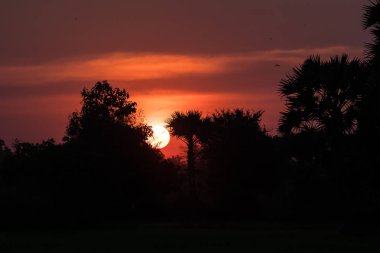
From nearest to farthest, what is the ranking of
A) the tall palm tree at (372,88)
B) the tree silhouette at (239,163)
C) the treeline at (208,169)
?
the tall palm tree at (372,88) → the treeline at (208,169) → the tree silhouette at (239,163)

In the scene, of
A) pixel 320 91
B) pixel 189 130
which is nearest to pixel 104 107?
pixel 189 130

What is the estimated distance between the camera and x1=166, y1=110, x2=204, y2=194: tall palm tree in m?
66.0

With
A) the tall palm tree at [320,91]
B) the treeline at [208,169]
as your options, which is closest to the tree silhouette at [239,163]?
the treeline at [208,169]

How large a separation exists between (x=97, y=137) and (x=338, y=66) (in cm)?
2355

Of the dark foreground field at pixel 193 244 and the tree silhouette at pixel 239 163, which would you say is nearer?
the dark foreground field at pixel 193 244

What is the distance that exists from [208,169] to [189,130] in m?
4.09

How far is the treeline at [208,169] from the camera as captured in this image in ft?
132

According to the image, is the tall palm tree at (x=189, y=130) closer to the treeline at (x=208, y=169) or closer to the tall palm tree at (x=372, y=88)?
the treeline at (x=208, y=169)

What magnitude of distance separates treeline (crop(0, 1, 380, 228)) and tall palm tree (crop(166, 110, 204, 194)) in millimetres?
110

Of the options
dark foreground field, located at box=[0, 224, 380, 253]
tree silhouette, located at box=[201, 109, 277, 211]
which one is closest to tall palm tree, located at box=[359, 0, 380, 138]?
dark foreground field, located at box=[0, 224, 380, 253]

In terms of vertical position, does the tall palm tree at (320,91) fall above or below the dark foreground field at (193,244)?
above

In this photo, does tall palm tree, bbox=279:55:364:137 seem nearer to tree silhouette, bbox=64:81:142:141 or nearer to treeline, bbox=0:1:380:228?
treeline, bbox=0:1:380:228

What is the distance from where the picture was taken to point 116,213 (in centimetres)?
5672

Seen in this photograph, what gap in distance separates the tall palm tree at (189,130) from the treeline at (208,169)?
4.3 inches
